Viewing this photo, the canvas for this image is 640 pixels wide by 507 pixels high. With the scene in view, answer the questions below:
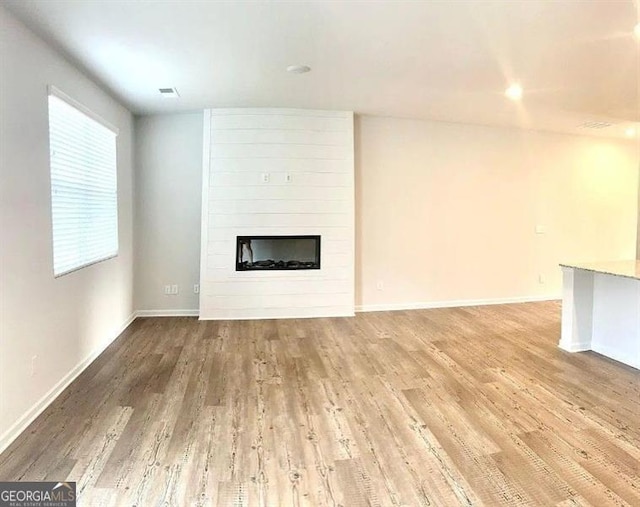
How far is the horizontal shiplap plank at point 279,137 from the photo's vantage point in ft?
17.2

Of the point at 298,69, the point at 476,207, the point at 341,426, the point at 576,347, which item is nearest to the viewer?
the point at 341,426

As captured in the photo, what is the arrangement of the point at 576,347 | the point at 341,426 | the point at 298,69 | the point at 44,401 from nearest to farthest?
the point at 341,426 < the point at 44,401 < the point at 298,69 < the point at 576,347

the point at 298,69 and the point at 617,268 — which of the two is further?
the point at 617,268

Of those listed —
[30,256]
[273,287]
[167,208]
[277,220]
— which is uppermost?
[167,208]

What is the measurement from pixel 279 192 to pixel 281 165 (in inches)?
13.4

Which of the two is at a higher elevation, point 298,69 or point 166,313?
point 298,69

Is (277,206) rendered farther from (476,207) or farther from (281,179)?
(476,207)

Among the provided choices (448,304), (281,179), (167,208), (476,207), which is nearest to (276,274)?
(281,179)

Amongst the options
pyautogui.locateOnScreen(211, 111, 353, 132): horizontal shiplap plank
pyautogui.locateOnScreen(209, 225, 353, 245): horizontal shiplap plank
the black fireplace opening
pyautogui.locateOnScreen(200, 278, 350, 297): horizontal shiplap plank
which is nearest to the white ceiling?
pyautogui.locateOnScreen(211, 111, 353, 132): horizontal shiplap plank

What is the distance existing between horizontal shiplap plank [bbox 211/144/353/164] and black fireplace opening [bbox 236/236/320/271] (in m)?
1.03

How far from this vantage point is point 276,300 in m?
5.45

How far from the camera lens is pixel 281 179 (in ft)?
17.6

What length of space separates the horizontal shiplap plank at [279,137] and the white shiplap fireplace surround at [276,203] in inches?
0.5


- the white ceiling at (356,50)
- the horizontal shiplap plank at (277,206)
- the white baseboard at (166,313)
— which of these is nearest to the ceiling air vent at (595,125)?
the white ceiling at (356,50)
